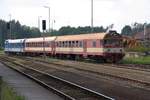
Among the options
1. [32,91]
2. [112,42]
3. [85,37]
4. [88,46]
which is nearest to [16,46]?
[85,37]

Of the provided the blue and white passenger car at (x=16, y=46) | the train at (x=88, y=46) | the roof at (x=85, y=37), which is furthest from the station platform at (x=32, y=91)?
the blue and white passenger car at (x=16, y=46)

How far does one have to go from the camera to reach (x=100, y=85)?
79.3 feet

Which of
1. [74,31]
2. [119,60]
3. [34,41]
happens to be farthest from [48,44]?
[74,31]

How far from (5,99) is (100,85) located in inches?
336

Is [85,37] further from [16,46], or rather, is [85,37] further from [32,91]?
[16,46]

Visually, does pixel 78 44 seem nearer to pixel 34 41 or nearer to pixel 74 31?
pixel 34 41

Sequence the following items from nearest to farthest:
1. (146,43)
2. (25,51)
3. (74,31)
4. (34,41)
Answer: (146,43)
(34,41)
(25,51)
(74,31)

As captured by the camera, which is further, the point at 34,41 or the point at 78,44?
the point at 34,41

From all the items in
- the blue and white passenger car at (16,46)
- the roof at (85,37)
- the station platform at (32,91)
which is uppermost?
the roof at (85,37)

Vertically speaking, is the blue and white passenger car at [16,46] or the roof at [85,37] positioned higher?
the roof at [85,37]

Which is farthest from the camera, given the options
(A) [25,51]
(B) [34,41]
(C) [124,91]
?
(A) [25,51]

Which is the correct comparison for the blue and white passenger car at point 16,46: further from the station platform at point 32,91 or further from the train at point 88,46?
the station platform at point 32,91

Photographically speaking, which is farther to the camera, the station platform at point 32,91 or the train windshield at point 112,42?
the train windshield at point 112,42

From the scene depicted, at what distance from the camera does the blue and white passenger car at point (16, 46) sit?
85.2 metres
